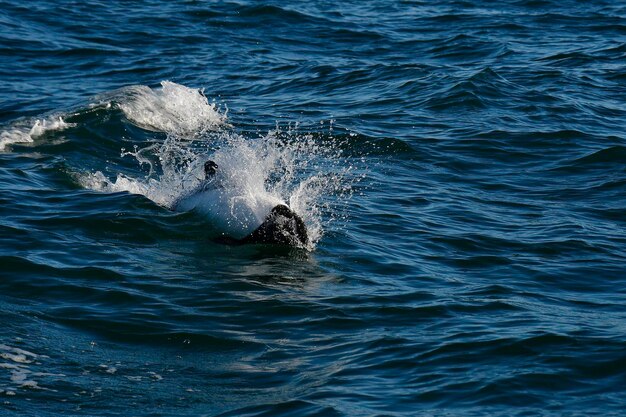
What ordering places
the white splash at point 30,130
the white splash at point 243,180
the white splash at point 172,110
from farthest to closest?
the white splash at point 172,110 → the white splash at point 30,130 → the white splash at point 243,180

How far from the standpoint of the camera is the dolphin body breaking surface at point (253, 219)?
435 inches

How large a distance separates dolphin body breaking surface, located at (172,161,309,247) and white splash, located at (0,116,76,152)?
13.4ft

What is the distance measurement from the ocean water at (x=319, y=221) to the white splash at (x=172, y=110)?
5cm

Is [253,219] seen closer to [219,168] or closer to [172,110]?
[219,168]

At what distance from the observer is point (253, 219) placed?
11.2 meters

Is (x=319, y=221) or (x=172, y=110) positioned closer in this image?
(x=319, y=221)

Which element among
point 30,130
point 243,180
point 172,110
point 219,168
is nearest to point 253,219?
point 243,180

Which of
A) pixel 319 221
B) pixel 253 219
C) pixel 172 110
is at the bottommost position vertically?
pixel 319 221

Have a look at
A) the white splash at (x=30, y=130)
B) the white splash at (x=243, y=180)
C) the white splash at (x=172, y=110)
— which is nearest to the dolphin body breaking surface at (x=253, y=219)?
the white splash at (x=243, y=180)

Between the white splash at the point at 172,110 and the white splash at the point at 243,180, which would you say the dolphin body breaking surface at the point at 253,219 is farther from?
the white splash at the point at 172,110

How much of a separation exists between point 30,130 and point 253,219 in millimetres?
5185

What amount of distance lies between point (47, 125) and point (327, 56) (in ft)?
22.2

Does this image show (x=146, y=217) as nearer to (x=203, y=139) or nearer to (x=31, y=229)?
(x=31, y=229)

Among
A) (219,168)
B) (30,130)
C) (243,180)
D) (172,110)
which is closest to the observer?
(243,180)
